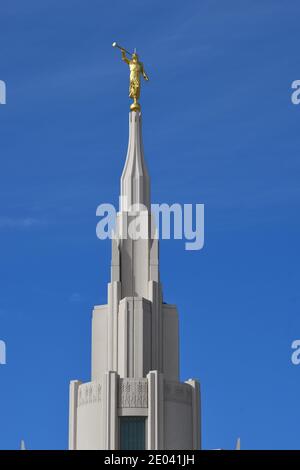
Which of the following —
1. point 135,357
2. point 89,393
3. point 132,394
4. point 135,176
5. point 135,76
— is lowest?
point 132,394

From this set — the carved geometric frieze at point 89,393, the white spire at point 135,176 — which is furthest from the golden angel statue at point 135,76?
the carved geometric frieze at point 89,393

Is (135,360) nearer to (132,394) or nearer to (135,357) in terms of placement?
(135,357)

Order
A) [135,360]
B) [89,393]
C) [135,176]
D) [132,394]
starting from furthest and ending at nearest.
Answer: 1. [135,176]
2. [135,360]
3. [89,393]
4. [132,394]

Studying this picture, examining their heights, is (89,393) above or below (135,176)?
below

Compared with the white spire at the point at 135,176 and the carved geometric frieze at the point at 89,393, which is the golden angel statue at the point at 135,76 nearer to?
the white spire at the point at 135,176

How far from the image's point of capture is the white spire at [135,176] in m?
118

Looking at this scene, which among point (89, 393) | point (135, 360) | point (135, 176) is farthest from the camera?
point (135, 176)

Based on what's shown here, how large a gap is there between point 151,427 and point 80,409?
618cm

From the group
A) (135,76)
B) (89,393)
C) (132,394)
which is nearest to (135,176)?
(135,76)

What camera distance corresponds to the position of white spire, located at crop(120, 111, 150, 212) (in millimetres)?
118062

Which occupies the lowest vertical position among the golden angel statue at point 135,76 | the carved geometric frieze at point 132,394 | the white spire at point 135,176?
the carved geometric frieze at point 132,394

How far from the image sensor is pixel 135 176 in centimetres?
11862
